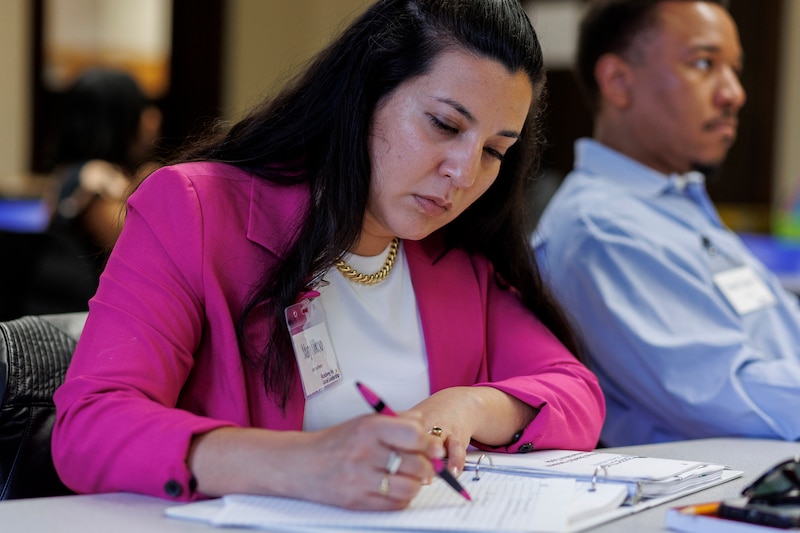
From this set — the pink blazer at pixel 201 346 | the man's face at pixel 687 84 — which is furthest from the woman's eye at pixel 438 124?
the man's face at pixel 687 84

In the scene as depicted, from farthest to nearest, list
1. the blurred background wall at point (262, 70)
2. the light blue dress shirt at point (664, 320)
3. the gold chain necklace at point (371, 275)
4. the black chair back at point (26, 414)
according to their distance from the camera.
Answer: the blurred background wall at point (262, 70) < the light blue dress shirt at point (664, 320) < the gold chain necklace at point (371, 275) < the black chair back at point (26, 414)

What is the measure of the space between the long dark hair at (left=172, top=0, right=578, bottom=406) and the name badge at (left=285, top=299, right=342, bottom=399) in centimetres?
2

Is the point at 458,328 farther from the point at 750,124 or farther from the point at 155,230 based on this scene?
the point at 750,124

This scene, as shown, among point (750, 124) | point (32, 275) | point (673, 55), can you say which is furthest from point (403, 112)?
point (750, 124)

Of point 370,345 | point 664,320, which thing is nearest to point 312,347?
point 370,345

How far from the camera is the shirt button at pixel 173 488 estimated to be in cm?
111

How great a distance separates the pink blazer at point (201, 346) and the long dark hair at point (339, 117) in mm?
30

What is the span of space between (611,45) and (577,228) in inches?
23.5

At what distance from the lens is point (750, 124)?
5098 millimetres

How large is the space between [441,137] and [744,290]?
99 centimetres

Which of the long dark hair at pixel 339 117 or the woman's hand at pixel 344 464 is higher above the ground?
the long dark hair at pixel 339 117

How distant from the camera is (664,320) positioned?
A: 1958mm

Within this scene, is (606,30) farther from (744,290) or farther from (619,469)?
(619,469)

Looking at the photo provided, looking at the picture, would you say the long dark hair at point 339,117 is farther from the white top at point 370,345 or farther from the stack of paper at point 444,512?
the stack of paper at point 444,512
